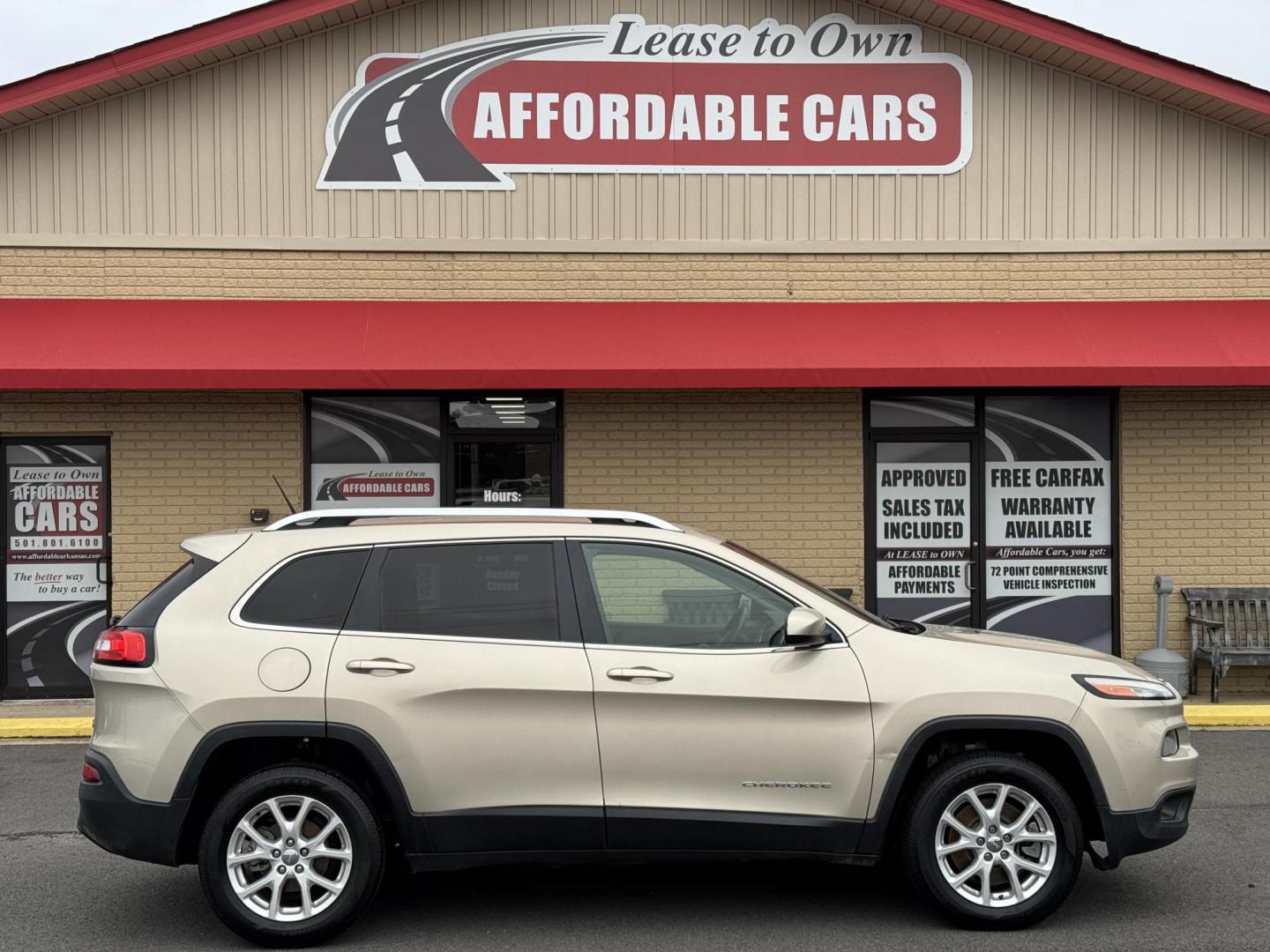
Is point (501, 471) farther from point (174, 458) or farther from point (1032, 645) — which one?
point (1032, 645)

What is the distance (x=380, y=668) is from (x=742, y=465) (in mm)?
6620

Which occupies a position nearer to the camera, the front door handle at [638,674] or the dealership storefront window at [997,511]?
the front door handle at [638,674]

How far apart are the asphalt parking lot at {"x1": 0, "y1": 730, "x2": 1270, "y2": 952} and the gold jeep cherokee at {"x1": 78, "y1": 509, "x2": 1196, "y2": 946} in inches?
11.7

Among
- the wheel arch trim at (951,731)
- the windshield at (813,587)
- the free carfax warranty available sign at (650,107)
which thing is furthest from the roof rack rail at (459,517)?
the free carfax warranty available sign at (650,107)

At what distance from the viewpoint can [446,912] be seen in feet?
18.4

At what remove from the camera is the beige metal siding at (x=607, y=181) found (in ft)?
36.8

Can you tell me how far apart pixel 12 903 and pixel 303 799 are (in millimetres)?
1702

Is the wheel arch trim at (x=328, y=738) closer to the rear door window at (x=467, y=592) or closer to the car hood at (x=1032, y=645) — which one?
the rear door window at (x=467, y=592)

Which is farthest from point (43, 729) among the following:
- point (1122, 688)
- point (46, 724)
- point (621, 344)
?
point (1122, 688)

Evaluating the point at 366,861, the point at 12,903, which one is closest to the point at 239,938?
the point at 366,861

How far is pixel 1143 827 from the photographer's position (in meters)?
5.23

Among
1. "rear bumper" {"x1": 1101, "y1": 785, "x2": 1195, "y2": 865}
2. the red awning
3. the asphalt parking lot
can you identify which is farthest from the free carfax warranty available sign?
"rear bumper" {"x1": 1101, "y1": 785, "x2": 1195, "y2": 865}

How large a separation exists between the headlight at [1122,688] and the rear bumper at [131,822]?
3.67 meters

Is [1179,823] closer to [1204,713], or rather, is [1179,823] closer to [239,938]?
[239,938]
